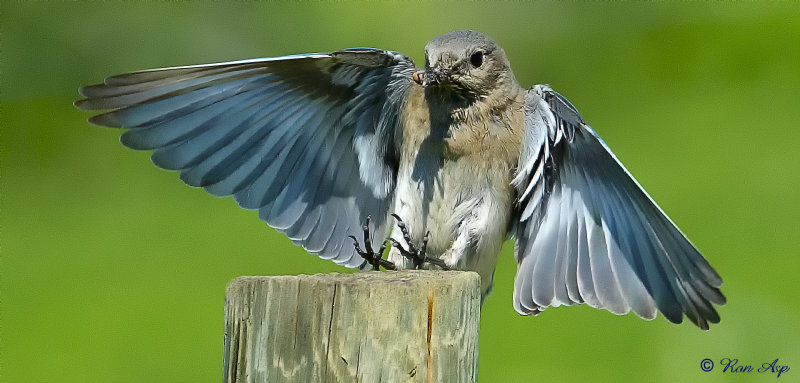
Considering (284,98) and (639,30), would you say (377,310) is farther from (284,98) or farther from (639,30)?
(639,30)

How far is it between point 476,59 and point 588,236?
95 cm

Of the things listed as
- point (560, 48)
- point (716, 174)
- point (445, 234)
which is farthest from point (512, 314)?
point (560, 48)

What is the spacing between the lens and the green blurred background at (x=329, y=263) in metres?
7.57

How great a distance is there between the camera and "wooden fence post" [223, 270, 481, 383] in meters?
3.12

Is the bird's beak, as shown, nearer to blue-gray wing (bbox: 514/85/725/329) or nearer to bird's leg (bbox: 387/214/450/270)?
blue-gray wing (bbox: 514/85/725/329)

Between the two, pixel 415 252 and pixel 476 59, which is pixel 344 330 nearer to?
pixel 415 252

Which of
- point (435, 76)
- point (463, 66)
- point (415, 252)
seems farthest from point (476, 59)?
point (415, 252)

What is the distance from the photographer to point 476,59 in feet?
16.3

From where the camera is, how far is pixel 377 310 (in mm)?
3135

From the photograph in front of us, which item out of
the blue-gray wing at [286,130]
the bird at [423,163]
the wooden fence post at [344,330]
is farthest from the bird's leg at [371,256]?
the wooden fence post at [344,330]

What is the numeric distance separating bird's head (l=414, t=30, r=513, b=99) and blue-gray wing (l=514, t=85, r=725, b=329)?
216 mm

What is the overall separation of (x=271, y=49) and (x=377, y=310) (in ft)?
27.1

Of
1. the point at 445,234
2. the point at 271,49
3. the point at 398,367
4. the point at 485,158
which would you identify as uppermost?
the point at 271,49

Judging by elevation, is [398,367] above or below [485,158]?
below
